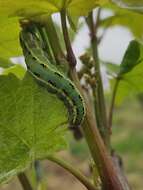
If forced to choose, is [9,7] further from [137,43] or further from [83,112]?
[137,43]

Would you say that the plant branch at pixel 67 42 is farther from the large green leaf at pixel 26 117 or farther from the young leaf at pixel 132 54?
the young leaf at pixel 132 54

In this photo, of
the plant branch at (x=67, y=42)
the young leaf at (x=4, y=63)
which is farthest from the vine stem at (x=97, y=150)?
the young leaf at (x=4, y=63)

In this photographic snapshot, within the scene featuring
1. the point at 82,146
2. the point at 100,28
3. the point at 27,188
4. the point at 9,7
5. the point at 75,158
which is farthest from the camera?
the point at 82,146

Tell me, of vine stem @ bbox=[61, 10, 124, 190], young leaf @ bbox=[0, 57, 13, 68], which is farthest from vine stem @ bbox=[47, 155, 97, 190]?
young leaf @ bbox=[0, 57, 13, 68]

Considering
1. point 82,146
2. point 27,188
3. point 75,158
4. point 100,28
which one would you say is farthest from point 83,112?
point 82,146

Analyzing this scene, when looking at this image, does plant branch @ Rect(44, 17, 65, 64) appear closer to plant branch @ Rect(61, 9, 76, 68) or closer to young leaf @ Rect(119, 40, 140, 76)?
plant branch @ Rect(61, 9, 76, 68)

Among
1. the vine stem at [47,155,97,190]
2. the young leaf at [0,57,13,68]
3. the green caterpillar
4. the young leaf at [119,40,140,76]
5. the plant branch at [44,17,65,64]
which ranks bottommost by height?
the vine stem at [47,155,97,190]

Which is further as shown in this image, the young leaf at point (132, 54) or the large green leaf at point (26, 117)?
the young leaf at point (132, 54)

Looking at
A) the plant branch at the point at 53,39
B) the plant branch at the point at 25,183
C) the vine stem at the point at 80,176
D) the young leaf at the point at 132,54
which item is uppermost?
the plant branch at the point at 53,39

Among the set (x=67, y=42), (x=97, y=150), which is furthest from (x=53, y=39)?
(x=97, y=150)
